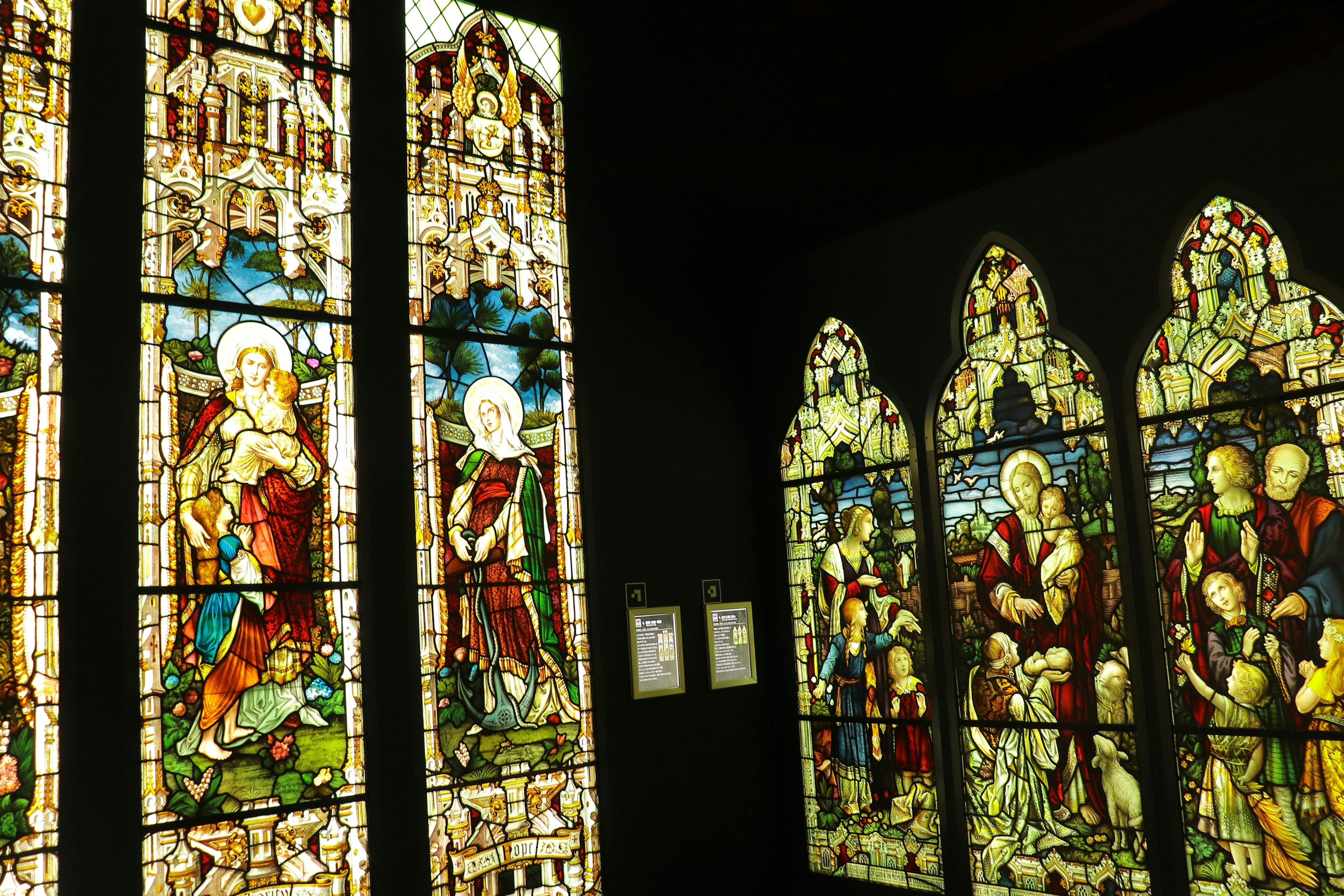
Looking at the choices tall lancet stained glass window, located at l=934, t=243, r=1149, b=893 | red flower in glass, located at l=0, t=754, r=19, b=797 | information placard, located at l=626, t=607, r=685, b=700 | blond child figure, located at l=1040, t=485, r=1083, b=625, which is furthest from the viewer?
information placard, located at l=626, t=607, r=685, b=700

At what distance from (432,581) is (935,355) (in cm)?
270

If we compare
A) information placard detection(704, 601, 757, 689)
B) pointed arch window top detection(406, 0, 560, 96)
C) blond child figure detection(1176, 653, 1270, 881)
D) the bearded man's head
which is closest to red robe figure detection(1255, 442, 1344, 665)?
the bearded man's head

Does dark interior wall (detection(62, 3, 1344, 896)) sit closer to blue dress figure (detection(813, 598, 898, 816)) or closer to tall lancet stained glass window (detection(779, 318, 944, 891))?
tall lancet stained glass window (detection(779, 318, 944, 891))

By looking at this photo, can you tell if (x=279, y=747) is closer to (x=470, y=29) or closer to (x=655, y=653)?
(x=655, y=653)

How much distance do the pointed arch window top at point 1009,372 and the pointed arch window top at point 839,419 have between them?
0.31 metres

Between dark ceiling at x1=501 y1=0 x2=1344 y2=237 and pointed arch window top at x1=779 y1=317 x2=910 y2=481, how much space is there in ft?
3.34

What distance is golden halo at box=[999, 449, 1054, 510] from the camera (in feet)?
17.2

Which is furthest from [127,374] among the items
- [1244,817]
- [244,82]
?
[1244,817]

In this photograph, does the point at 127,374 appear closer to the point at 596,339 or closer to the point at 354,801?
the point at 354,801

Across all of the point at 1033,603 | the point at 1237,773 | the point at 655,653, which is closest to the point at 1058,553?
the point at 1033,603

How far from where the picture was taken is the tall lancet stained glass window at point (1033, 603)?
4992mm

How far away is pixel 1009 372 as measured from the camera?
5.39 m

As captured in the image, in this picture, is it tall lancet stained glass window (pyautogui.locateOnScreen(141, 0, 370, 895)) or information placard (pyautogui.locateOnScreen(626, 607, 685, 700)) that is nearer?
tall lancet stained glass window (pyautogui.locateOnScreen(141, 0, 370, 895))

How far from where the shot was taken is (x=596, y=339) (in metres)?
5.76
